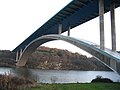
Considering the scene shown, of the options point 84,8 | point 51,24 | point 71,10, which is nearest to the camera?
point 84,8

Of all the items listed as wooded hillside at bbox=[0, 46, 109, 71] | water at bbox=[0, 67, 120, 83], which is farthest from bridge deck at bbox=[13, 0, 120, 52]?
wooded hillside at bbox=[0, 46, 109, 71]

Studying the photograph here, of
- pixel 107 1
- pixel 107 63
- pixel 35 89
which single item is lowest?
pixel 35 89

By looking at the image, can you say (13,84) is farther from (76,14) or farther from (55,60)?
(55,60)

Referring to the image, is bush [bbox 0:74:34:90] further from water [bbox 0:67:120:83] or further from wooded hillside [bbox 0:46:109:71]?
wooded hillside [bbox 0:46:109:71]

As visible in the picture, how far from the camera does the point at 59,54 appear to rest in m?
92.4

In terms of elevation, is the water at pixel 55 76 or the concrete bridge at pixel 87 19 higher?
the concrete bridge at pixel 87 19

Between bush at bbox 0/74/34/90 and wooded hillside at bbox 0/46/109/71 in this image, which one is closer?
bush at bbox 0/74/34/90

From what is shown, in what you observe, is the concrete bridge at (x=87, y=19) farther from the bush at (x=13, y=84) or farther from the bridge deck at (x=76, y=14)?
the bush at (x=13, y=84)

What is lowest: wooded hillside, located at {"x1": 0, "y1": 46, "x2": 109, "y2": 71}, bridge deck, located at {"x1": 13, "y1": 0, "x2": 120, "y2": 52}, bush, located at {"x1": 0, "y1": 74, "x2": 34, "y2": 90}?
bush, located at {"x1": 0, "y1": 74, "x2": 34, "y2": 90}

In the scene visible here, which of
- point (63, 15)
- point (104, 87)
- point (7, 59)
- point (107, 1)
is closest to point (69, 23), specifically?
point (63, 15)

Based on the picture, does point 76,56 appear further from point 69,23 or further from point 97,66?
point 69,23

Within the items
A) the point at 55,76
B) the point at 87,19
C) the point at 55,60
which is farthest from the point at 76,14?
the point at 55,60

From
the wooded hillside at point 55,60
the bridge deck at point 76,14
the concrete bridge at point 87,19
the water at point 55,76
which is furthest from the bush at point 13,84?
the wooded hillside at point 55,60

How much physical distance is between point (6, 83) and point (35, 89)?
2.18 meters
